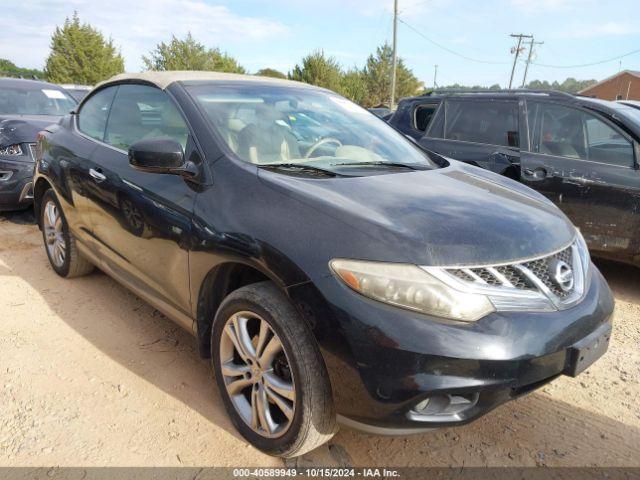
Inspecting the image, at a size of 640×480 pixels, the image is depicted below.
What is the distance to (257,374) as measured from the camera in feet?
6.86

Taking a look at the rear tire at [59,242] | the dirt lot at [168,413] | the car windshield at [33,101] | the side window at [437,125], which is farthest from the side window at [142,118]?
the car windshield at [33,101]

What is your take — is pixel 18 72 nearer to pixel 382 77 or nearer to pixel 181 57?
pixel 181 57

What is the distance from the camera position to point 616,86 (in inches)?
2083

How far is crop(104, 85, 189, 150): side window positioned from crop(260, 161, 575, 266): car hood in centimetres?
80

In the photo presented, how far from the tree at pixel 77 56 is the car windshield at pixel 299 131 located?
30.9 metres

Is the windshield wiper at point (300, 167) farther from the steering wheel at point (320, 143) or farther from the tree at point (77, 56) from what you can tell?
the tree at point (77, 56)

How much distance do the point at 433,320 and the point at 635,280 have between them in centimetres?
380

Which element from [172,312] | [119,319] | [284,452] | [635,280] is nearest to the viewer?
[284,452]

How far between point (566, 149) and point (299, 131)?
283 centimetres

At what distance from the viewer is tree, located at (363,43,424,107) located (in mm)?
40719

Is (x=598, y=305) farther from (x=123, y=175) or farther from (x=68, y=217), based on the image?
(x=68, y=217)

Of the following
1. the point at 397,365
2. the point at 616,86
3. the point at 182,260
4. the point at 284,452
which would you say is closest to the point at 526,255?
the point at 397,365

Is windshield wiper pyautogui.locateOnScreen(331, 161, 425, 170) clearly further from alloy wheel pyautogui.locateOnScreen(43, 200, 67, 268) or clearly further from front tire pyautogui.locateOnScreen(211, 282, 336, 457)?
alloy wheel pyautogui.locateOnScreen(43, 200, 67, 268)

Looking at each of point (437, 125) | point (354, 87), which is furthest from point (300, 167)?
point (354, 87)
